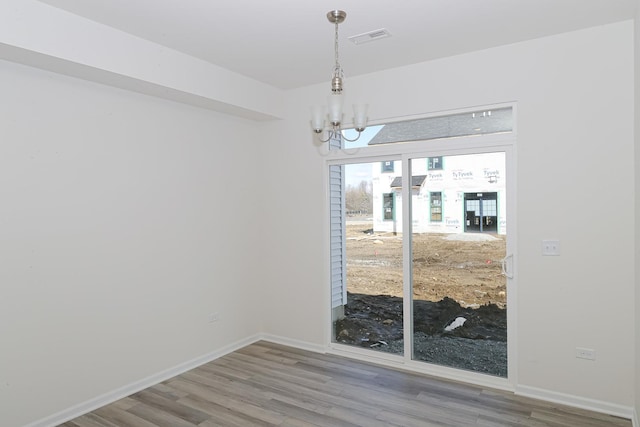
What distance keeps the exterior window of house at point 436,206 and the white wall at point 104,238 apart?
216 centimetres

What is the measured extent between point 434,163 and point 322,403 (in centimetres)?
235

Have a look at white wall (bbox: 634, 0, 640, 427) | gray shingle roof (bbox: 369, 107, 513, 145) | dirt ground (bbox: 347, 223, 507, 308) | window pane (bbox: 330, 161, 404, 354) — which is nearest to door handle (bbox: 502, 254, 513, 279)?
dirt ground (bbox: 347, 223, 507, 308)

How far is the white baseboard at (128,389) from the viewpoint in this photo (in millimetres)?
3015

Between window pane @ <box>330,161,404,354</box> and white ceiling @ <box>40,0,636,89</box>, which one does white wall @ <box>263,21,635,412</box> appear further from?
window pane @ <box>330,161,404,354</box>

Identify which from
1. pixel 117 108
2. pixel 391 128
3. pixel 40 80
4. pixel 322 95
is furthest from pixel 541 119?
pixel 40 80

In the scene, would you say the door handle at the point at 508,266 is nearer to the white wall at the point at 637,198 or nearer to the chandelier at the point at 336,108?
the white wall at the point at 637,198

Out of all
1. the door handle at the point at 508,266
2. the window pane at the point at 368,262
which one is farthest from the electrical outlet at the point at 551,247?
the window pane at the point at 368,262

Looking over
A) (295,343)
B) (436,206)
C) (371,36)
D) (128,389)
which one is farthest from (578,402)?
(128,389)

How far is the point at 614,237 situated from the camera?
9.94ft

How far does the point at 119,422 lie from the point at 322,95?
11.5 ft

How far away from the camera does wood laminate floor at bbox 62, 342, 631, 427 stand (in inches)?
118

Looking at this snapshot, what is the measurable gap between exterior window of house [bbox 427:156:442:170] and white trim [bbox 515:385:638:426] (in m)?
2.02

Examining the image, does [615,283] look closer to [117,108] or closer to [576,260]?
[576,260]

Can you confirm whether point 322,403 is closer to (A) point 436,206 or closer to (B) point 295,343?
(B) point 295,343
